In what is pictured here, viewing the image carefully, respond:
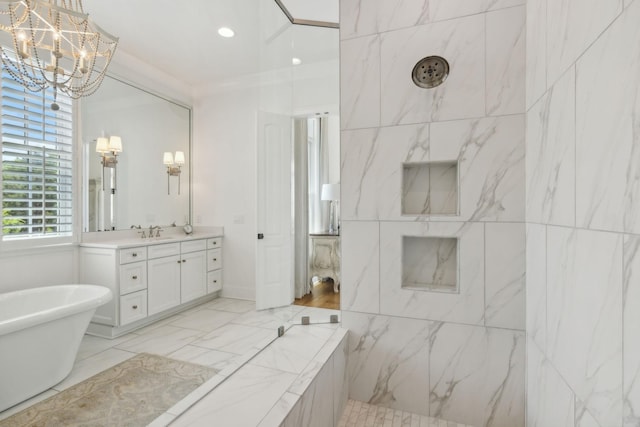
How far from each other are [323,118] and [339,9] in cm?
58

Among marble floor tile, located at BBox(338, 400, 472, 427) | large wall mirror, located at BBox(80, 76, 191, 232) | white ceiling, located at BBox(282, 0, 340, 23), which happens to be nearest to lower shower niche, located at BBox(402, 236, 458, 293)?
marble floor tile, located at BBox(338, 400, 472, 427)

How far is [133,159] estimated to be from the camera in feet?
10.6

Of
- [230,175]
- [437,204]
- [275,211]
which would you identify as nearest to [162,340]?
[275,211]

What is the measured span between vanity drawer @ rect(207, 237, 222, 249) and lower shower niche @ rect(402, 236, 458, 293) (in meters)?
2.81

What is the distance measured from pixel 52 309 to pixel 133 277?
92 cm

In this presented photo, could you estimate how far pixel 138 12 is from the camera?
2.51 metres

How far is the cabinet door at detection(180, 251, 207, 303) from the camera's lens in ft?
10.9

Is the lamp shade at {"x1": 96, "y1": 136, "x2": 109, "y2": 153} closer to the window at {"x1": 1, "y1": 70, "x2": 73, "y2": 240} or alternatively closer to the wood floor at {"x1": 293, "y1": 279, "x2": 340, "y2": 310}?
the window at {"x1": 1, "y1": 70, "x2": 73, "y2": 240}

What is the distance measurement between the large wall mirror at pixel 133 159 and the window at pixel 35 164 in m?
0.18

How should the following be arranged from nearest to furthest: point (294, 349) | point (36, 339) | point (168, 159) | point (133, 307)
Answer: point (294, 349), point (36, 339), point (133, 307), point (168, 159)

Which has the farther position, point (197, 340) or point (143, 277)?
point (143, 277)

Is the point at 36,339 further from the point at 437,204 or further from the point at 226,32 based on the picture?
the point at 226,32
